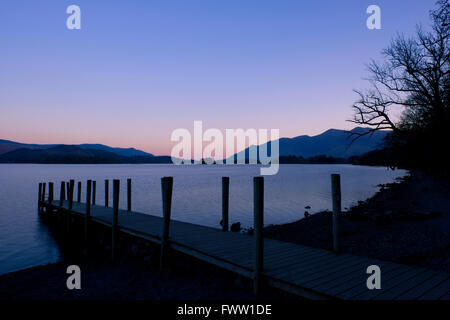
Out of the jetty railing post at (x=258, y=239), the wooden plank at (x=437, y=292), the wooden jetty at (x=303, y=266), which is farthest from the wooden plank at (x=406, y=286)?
the jetty railing post at (x=258, y=239)

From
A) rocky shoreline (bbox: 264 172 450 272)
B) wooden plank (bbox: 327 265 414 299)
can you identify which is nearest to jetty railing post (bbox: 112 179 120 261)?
rocky shoreline (bbox: 264 172 450 272)

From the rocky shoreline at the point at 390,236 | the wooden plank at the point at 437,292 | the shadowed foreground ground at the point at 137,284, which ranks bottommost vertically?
the shadowed foreground ground at the point at 137,284

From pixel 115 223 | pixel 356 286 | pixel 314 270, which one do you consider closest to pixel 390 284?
pixel 356 286

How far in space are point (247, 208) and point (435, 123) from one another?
16.8 meters

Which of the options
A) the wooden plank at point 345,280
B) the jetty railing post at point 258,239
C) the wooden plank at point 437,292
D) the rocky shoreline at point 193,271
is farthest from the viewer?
the rocky shoreline at point 193,271

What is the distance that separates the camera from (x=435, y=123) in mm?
14453

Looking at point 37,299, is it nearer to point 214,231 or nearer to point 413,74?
point 214,231

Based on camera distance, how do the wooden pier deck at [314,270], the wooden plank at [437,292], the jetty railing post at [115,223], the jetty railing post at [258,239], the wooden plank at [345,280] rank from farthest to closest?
the jetty railing post at [115,223], the jetty railing post at [258,239], the wooden plank at [345,280], the wooden pier deck at [314,270], the wooden plank at [437,292]

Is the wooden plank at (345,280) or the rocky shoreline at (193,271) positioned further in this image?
the rocky shoreline at (193,271)

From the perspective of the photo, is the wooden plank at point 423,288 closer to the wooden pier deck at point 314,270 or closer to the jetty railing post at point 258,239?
the wooden pier deck at point 314,270

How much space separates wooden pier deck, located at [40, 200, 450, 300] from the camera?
4.59m

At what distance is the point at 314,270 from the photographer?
221 inches

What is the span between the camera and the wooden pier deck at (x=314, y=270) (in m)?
4.59
